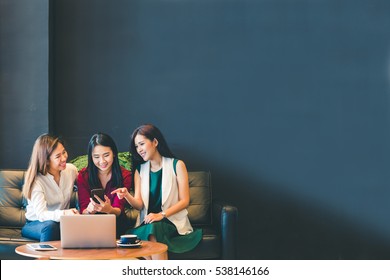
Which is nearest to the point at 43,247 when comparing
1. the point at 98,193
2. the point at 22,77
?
the point at 98,193

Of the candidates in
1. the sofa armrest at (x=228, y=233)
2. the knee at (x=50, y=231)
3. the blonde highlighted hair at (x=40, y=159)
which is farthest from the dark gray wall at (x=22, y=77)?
the sofa armrest at (x=228, y=233)

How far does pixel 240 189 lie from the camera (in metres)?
5.55

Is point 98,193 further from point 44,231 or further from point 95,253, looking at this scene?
point 95,253

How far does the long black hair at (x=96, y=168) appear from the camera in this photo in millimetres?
4531

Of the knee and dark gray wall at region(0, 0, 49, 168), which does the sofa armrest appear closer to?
the knee

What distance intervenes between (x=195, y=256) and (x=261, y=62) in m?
1.91

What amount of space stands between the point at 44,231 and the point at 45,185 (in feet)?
1.27

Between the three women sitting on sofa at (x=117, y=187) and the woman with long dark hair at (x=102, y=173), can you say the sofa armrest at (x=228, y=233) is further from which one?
the woman with long dark hair at (x=102, y=173)

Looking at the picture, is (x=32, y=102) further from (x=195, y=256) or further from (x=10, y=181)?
(x=195, y=256)

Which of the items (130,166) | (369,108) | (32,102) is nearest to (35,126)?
(32,102)

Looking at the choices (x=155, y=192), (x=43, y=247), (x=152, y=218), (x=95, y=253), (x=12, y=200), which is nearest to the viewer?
(x=95, y=253)

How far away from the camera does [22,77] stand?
17.5 ft

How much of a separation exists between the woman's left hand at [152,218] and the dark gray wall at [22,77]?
1370 millimetres
